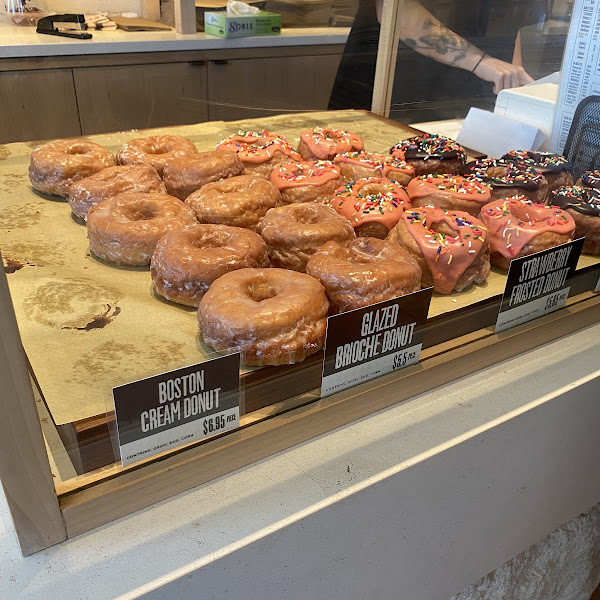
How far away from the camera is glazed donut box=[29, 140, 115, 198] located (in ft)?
5.93

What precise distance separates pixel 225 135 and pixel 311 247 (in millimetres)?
1052

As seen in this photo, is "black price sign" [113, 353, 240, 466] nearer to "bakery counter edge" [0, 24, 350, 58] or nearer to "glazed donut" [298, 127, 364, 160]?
"glazed donut" [298, 127, 364, 160]

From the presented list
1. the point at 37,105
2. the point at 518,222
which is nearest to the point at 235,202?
the point at 518,222

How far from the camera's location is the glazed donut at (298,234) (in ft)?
4.76

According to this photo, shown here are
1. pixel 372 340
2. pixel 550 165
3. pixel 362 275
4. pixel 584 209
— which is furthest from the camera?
pixel 550 165

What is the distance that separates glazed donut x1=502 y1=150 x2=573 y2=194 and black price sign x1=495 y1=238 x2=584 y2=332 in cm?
57

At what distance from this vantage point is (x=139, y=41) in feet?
8.24

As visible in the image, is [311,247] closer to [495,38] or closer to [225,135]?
[225,135]

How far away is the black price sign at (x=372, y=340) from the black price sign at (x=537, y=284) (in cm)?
23

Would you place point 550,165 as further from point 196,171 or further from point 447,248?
point 196,171

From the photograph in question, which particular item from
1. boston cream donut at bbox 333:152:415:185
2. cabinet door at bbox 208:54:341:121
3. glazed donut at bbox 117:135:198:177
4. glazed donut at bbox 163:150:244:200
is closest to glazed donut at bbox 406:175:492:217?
boston cream donut at bbox 333:152:415:185

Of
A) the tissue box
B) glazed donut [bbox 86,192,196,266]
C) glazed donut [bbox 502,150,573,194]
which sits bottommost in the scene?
glazed donut [bbox 86,192,196,266]

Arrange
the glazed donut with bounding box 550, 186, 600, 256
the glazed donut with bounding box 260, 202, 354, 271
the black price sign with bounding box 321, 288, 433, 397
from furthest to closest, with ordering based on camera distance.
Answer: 1. the glazed donut with bounding box 550, 186, 600, 256
2. the glazed donut with bounding box 260, 202, 354, 271
3. the black price sign with bounding box 321, 288, 433, 397

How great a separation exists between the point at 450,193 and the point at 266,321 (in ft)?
2.83
